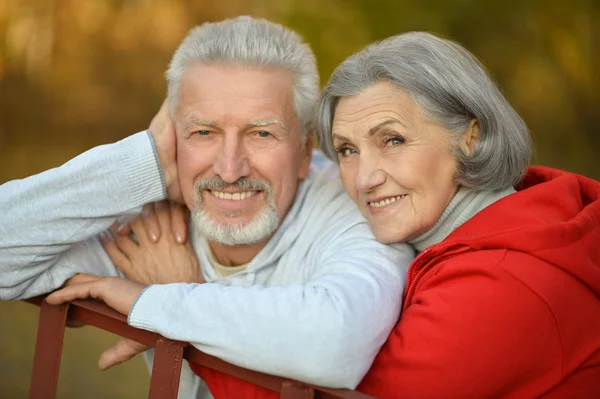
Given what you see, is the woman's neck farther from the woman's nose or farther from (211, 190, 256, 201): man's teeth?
(211, 190, 256, 201): man's teeth

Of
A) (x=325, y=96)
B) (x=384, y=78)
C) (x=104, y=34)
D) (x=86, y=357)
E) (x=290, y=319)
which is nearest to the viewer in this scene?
(x=290, y=319)

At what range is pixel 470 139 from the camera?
1690 mm

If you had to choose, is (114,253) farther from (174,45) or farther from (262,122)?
(174,45)

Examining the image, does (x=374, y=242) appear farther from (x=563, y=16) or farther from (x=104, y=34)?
(x=104, y=34)

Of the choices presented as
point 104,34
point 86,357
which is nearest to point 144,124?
point 104,34

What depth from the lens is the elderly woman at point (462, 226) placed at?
1338 mm

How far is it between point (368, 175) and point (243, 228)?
425 millimetres

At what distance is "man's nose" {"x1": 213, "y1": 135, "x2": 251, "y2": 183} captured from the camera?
1.84 m

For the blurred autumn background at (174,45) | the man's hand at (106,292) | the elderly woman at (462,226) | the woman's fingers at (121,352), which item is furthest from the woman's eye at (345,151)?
the blurred autumn background at (174,45)

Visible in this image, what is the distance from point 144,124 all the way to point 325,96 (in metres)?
5.05

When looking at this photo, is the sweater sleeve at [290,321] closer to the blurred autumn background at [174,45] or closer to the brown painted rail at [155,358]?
the brown painted rail at [155,358]

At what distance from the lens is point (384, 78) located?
5.42ft

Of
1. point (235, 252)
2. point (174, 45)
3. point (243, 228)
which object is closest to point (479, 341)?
point (243, 228)

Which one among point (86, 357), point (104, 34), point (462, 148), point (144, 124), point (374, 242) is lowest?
point (86, 357)
